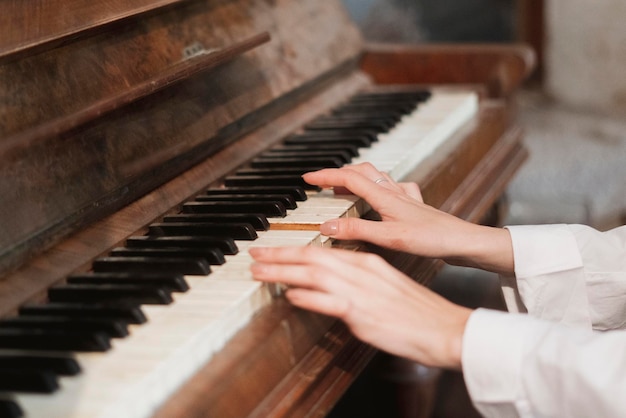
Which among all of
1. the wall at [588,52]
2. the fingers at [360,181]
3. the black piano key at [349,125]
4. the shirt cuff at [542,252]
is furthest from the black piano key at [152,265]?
the wall at [588,52]

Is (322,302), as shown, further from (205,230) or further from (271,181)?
(271,181)

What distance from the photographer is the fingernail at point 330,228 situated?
137cm

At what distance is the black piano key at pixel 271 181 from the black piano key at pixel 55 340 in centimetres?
65

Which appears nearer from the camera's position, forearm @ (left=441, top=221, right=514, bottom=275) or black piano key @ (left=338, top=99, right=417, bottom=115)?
forearm @ (left=441, top=221, right=514, bottom=275)

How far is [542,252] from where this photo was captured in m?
1.50

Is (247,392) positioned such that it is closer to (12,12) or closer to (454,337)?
(454,337)

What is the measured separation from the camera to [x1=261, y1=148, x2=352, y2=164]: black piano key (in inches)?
71.1

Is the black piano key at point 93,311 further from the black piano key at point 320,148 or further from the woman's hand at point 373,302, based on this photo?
the black piano key at point 320,148

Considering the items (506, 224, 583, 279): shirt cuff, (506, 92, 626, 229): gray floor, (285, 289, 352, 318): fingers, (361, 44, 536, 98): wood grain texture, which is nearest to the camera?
(285, 289, 352, 318): fingers

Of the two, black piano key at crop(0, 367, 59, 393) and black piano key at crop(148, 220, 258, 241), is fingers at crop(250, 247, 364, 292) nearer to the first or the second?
black piano key at crop(148, 220, 258, 241)

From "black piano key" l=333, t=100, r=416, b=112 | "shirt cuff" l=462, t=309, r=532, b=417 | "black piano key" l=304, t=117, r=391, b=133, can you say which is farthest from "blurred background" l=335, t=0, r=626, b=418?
"shirt cuff" l=462, t=309, r=532, b=417

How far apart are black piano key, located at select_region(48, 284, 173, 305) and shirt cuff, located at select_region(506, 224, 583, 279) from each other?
65 centimetres

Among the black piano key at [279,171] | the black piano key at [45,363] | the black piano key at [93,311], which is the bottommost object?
the black piano key at [279,171]

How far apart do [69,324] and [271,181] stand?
2.13ft
